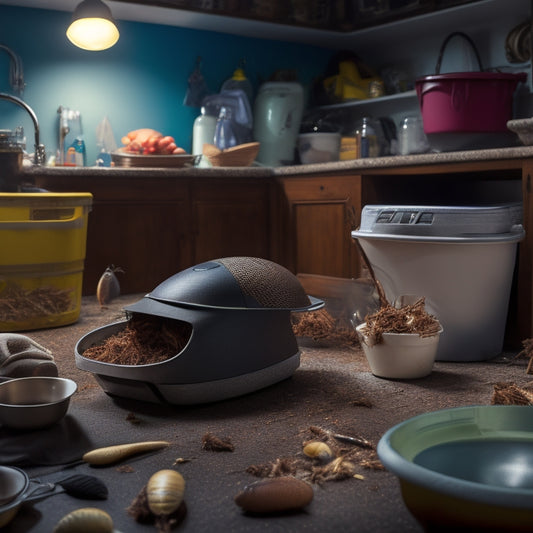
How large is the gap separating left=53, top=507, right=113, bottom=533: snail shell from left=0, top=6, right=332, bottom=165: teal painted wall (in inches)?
138

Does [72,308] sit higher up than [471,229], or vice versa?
[471,229]

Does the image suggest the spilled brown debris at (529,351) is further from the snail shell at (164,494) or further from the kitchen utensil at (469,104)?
the snail shell at (164,494)

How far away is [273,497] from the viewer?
140 centimetres

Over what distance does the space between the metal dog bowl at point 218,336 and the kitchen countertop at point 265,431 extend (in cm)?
6

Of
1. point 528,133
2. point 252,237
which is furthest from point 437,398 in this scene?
point 252,237

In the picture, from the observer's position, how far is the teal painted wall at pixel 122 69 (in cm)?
435

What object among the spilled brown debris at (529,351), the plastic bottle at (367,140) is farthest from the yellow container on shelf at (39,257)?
the spilled brown debris at (529,351)

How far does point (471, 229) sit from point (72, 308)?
5.99 feet

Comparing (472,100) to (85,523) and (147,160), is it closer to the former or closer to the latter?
(147,160)

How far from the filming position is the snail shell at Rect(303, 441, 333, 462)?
1.65 m

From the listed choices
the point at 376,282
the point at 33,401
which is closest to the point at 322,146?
the point at 376,282

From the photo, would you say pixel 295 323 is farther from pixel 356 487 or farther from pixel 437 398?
pixel 356 487

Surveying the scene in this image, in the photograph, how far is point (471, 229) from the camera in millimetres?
2562

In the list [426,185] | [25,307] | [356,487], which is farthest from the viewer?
[426,185]
